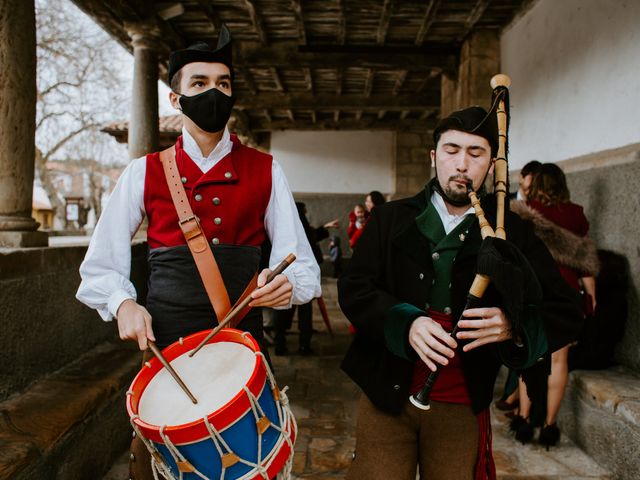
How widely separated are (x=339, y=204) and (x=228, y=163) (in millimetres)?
12222

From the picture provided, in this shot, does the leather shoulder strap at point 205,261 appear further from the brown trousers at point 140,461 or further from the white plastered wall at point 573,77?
the white plastered wall at point 573,77

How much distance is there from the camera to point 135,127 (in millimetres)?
6152

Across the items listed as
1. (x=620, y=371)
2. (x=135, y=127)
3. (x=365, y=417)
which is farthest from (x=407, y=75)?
(x=365, y=417)

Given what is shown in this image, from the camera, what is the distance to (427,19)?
6473 millimetres

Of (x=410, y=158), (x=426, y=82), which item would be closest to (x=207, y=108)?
(x=426, y=82)

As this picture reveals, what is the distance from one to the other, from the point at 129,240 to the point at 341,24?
561 cm

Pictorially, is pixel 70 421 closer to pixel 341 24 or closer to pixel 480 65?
pixel 341 24

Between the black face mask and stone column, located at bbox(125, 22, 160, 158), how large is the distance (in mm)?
4583

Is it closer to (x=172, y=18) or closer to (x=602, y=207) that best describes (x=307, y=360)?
(x=602, y=207)

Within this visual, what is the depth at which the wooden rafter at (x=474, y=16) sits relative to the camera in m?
5.95

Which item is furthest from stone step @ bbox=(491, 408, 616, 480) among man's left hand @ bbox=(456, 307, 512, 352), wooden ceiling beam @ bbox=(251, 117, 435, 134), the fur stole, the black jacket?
wooden ceiling beam @ bbox=(251, 117, 435, 134)

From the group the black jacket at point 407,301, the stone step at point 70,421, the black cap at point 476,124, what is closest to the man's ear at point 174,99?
the black jacket at point 407,301

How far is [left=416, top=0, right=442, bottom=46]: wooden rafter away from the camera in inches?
237

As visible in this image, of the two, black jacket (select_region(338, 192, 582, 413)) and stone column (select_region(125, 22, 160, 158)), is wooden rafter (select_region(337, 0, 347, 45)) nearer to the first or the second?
stone column (select_region(125, 22, 160, 158))
